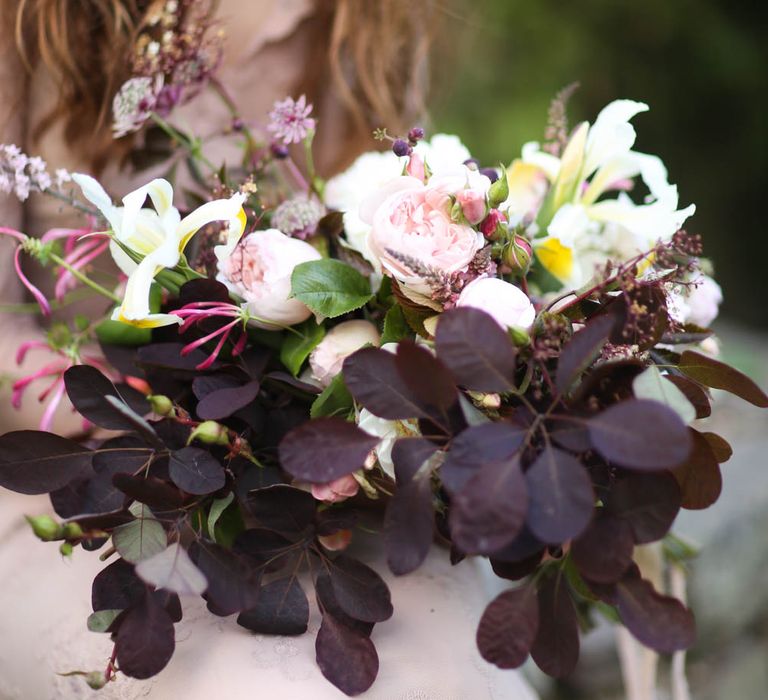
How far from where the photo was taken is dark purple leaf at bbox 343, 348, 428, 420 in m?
0.53

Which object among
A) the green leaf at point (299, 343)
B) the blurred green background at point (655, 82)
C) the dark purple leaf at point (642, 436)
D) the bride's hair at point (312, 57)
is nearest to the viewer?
the dark purple leaf at point (642, 436)

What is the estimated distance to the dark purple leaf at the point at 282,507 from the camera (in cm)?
60

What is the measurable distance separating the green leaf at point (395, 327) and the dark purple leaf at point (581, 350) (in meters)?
0.16

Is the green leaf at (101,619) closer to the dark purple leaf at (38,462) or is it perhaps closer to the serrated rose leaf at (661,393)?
the dark purple leaf at (38,462)

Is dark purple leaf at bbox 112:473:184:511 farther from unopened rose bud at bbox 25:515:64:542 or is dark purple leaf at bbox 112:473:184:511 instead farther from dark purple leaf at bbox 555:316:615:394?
dark purple leaf at bbox 555:316:615:394

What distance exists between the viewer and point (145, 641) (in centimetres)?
55

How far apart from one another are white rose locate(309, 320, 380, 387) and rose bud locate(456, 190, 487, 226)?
132mm

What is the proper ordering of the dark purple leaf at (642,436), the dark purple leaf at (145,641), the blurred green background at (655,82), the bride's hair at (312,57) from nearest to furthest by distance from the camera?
the dark purple leaf at (642,436) → the dark purple leaf at (145,641) → the bride's hair at (312,57) → the blurred green background at (655,82)

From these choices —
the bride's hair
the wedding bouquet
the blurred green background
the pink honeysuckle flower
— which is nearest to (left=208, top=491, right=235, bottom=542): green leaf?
the wedding bouquet

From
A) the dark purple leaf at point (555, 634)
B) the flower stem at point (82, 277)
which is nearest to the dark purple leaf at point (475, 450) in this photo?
the dark purple leaf at point (555, 634)

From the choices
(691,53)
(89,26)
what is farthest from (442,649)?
(691,53)

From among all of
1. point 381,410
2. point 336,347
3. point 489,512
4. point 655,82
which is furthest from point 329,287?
point 655,82

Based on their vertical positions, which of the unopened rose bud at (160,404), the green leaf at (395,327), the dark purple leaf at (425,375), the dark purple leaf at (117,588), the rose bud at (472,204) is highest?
the rose bud at (472,204)

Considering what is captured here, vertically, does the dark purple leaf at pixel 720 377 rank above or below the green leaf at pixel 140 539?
above
